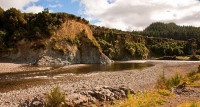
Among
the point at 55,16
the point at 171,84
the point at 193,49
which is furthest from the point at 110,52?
the point at 171,84

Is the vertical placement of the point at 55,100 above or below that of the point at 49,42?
below

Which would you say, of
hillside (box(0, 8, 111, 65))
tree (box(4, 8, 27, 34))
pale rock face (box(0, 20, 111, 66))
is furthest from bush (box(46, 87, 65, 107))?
tree (box(4, 8, 27, 34))

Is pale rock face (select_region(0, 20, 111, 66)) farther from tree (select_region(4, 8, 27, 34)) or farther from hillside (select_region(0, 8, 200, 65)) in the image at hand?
tree (select_region(4, 8, 27, 34))

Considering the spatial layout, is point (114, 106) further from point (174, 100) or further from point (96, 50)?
point (96, 50)

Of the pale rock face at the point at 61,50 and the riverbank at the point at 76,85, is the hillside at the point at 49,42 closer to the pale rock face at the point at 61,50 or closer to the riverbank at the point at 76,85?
the pale rock face at the point at 61,50

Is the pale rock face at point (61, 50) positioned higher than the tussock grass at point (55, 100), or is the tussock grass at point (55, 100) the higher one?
the pale rock face at point (61, 50)

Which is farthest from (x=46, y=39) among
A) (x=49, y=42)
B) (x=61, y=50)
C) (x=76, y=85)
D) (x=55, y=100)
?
(x=55, y=100)

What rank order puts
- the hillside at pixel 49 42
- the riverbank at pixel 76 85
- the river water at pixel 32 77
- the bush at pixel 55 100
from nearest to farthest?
the bush at pixel 55 100
the riverbank at pixel 76 85
the river water at pixel 32 77
the hillside at pixel 49 42

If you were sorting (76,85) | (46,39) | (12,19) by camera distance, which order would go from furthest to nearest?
(46,39)
(12,19)
(76,85)

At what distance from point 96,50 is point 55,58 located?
1663 centimetres

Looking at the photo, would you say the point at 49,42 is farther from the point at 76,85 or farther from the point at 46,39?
the point at 76,85

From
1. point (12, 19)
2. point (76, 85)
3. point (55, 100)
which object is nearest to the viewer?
point (55, 100)

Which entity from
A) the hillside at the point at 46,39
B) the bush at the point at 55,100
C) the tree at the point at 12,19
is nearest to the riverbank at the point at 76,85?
the bush at the point at 55,100

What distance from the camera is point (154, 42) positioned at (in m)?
128
